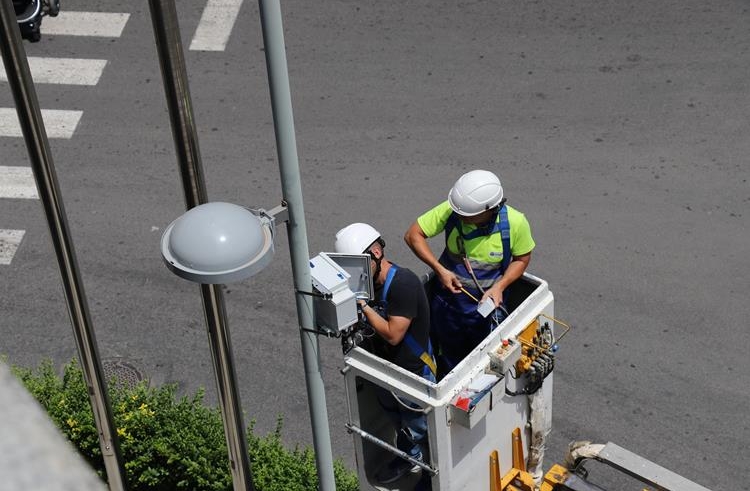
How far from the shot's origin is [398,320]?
6.07 m

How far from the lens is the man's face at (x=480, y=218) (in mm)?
6613

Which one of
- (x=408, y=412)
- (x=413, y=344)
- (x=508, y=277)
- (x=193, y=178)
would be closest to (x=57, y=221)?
(x=193, y=178)

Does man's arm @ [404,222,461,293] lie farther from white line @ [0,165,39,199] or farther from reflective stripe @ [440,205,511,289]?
white line @ [0,165,39,199]

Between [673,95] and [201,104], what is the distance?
5.66 meters

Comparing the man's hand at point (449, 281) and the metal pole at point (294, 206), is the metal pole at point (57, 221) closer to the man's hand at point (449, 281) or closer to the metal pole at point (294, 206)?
the metal pole at point (294, 206)

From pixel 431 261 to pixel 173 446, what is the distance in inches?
96.9

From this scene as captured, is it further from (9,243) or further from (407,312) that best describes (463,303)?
(9,243)

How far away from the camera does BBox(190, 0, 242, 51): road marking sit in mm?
13508

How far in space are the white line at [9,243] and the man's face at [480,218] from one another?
5.66 meters

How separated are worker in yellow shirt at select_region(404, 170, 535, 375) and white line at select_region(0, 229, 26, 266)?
17.5 feet

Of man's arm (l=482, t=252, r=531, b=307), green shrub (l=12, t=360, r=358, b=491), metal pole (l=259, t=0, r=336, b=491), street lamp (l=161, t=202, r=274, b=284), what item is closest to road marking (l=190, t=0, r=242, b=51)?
green shrub (l=12, t=360, r=358, b=491)

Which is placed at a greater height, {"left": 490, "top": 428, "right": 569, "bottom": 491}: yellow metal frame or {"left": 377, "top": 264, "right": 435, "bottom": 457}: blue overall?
{"left": 377, "top": 264, "right": 435, "bottom": 457}: blue overall

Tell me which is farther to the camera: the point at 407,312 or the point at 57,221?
the point at 407,312

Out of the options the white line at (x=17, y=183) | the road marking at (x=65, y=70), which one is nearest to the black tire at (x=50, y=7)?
the road marking at (x=65, y=70)
